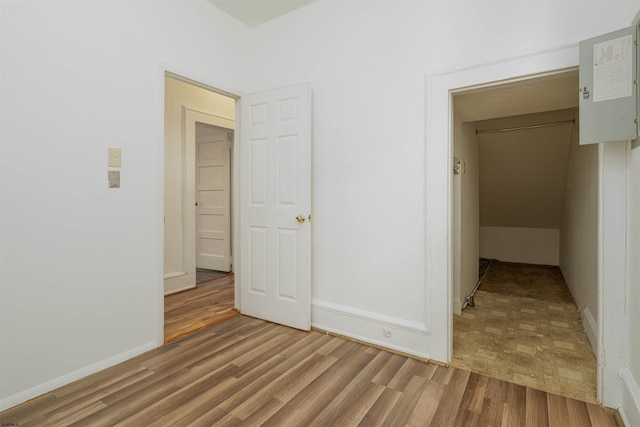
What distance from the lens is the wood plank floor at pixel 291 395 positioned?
1684 mm

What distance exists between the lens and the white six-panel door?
2.80 metres

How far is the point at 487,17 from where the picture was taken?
83.1 inches

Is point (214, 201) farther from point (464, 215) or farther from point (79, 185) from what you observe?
point (464, 215)

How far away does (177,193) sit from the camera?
4.09m

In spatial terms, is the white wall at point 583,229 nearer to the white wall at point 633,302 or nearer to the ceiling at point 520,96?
the ceiling at point 520,96

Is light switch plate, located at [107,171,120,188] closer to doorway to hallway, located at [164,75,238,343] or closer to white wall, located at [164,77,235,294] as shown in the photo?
doorway to hallway, located at [164,75,238,343]

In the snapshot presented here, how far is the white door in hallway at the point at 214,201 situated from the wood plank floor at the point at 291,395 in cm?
264

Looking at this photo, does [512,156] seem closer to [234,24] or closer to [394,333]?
[394,333]

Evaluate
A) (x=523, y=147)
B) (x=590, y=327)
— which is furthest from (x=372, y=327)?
(x=523, y=147)

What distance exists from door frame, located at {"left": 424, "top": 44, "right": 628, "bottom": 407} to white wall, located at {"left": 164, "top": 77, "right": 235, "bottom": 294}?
280 centimetres

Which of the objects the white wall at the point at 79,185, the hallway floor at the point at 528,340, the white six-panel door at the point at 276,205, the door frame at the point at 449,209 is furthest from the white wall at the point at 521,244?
the white wall at the point at 79,185

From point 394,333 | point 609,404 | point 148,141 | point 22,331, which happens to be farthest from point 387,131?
point 22,331

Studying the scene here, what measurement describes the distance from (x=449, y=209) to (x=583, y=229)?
1996 millimetres

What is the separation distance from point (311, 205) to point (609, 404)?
2297 millimetres
